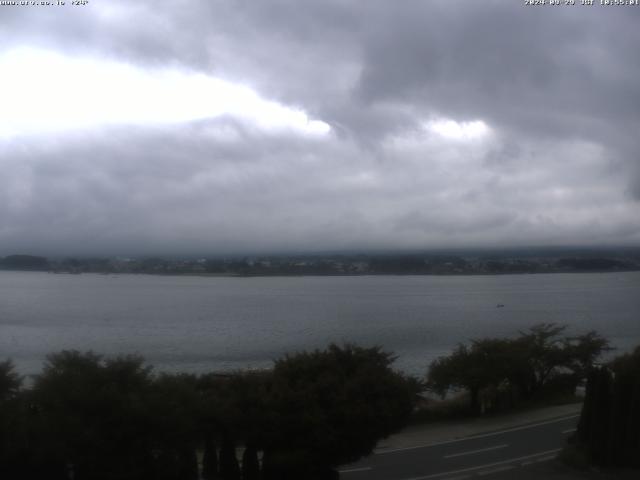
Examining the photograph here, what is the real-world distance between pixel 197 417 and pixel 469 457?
915 centimetres

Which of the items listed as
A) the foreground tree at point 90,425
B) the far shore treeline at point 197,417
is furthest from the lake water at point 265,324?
the foreground tree at point 90,425

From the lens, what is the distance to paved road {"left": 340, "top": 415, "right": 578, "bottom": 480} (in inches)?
709

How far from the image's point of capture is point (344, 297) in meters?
114

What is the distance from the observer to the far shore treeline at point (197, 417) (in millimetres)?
12680

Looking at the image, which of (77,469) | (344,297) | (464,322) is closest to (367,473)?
(77,469)

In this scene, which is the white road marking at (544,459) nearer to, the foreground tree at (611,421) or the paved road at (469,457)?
the paved road at (469,457)

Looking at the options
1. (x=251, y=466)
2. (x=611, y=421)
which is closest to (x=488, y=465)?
(x=611, y=421)

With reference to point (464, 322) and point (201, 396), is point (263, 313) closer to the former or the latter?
point (464, 322)

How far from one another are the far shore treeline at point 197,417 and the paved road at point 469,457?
223 cm

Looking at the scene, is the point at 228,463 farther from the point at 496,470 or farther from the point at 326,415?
the point at 496,470

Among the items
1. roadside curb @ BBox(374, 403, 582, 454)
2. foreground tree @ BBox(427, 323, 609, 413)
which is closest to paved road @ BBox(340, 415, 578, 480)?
roadside curb @ BBox(374, 403, 582, 454)

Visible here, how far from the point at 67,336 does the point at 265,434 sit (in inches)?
1971

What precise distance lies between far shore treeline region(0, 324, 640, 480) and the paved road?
2232mm

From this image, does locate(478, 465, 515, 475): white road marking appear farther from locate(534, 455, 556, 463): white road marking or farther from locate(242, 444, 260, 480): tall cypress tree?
locate(242, 444, 260, 480): tall cypress tree
